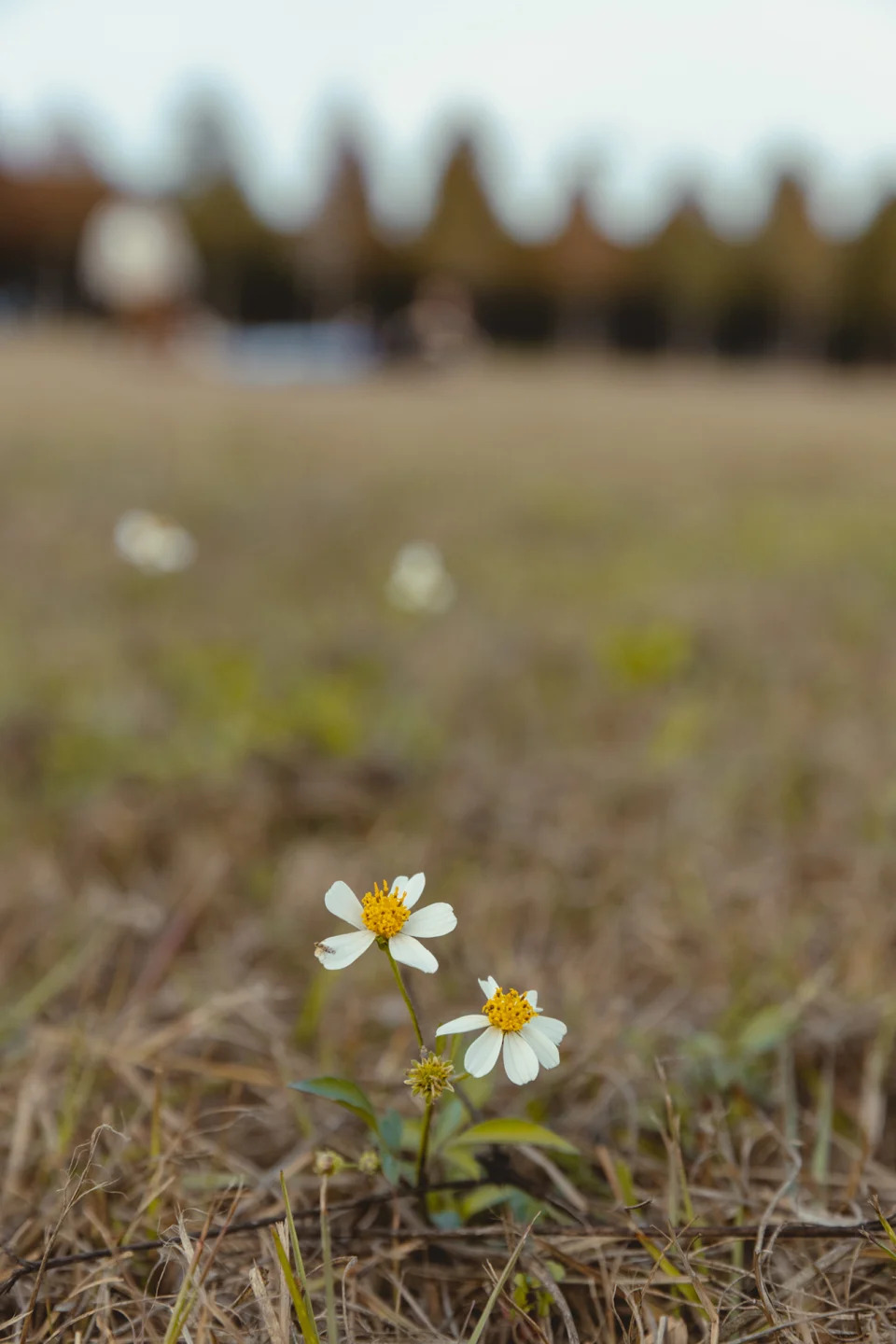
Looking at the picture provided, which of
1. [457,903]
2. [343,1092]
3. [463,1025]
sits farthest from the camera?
[457,903]

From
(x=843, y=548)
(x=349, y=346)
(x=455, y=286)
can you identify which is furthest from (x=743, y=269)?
(x=843, y=548)

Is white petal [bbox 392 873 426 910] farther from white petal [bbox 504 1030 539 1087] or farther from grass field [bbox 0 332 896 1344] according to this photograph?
grass field [bbox 0 332 896 1344]

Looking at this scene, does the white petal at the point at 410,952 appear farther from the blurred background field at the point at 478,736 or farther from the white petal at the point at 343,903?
the blurred background field at the point at 478,736

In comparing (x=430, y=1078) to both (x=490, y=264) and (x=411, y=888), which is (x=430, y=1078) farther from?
(x=490, y=264)

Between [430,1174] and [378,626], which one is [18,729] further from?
[430,1174]

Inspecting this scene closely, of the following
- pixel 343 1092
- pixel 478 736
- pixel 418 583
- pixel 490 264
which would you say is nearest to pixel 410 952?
pixel 343 1092
